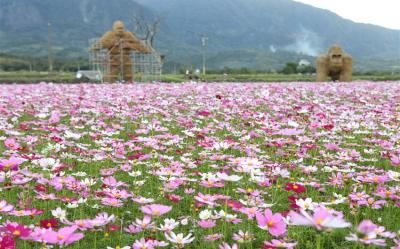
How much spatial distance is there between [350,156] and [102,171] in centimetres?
236

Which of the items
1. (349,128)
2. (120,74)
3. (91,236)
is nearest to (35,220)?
(91,236)

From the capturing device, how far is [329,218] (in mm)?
1427

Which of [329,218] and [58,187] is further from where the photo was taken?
[58,187]

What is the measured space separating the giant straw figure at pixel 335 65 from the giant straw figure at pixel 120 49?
384 inches

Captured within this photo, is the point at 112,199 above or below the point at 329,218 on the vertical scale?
below

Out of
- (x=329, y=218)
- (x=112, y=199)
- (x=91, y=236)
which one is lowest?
(x=91, y=236)

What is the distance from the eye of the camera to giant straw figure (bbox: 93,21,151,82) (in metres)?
25.0

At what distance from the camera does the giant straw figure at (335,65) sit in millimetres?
23469

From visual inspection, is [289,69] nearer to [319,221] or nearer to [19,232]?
[19,232]

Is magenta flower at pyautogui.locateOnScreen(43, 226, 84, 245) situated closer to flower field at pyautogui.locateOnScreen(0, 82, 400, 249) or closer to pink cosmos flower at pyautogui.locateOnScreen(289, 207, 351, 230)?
flower field at pyautogui.locateOnScreen(0, 82, 400, 249)

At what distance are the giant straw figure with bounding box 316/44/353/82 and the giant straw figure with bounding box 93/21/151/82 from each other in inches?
384

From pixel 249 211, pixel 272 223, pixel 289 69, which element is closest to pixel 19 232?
pixel 272 223

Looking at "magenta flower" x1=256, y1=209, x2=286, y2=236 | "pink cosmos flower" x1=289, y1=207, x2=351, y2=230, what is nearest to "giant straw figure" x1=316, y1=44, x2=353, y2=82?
"magenta flower" x1=256, y1=209, x2=286, y2=236

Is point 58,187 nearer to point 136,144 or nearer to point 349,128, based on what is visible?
point 136,144
